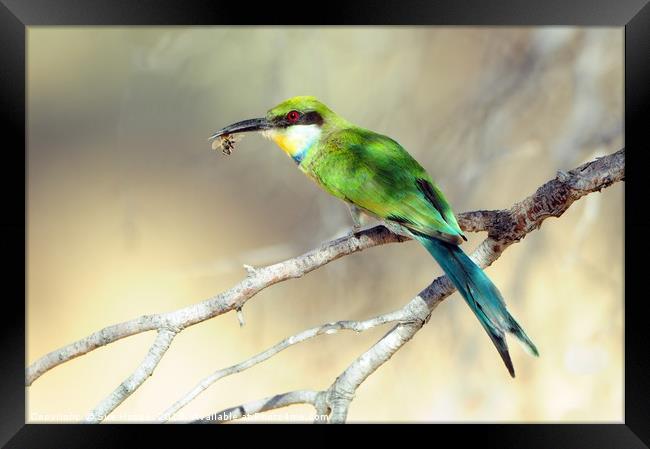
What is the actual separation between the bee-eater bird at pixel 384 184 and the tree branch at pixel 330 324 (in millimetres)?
168

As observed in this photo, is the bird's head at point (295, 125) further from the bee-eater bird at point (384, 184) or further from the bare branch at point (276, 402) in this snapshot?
the bare branch at point (276, 402)

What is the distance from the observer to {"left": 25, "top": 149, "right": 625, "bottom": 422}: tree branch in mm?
2328

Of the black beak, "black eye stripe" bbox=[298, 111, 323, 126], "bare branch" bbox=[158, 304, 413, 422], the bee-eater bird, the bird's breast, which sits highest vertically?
the black beak

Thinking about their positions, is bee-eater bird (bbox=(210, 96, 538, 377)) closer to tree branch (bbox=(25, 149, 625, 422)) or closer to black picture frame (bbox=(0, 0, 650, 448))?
tree branch (bbox=(25, 149, 625, 422))

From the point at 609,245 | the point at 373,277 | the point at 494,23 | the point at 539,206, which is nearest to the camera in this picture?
the point at 539,206

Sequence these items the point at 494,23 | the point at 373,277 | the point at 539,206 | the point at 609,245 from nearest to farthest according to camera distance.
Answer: the point at 539,206 < the point at 494,23 < the point at 609,245 < the point at 373,277

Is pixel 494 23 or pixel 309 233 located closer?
pixel 494 23

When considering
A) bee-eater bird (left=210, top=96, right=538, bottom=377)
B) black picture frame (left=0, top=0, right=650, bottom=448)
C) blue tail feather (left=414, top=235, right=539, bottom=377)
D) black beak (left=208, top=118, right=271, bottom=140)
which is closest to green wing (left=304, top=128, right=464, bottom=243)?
bee-eater bird (left=210, top=96, right=538, bottom=377)

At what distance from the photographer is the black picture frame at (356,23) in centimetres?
281

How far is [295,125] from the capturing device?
2799 millimetres

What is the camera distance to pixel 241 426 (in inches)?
116

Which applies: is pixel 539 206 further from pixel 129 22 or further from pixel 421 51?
pixel 129 22

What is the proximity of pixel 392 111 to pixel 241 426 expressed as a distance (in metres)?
1.51

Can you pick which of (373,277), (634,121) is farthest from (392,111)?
(634,121)
